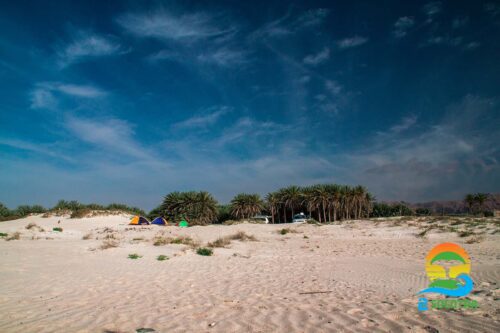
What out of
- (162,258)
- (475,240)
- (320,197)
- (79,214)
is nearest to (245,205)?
(320,197)

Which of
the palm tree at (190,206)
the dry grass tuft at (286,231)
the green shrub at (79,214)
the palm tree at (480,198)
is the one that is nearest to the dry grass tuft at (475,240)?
the dry grass tuft at (286,231)

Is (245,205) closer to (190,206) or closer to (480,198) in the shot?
(190,206)

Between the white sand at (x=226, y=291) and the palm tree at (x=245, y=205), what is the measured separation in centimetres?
4009

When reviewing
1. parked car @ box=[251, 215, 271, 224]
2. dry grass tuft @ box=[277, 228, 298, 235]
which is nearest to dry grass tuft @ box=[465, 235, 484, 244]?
dry grass tuft @ box=[277, 228, 298, 235]

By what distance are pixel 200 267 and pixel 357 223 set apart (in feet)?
73.2

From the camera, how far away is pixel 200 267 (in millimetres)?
11805

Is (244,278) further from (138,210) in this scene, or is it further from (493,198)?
(493,198)

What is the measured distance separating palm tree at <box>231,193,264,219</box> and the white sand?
132 feet

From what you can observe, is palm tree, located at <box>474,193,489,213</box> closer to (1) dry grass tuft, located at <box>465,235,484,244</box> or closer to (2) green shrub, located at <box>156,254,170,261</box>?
(1) dry grass tuft, located at <box>465,235,484,244</box>

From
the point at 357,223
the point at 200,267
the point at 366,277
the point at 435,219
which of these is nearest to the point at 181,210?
the point at 357,223

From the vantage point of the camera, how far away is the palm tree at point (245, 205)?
55.9 m

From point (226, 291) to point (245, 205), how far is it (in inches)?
1899

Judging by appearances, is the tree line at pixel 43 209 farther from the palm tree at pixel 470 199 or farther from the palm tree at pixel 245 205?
the palm tree at pixel 470 199

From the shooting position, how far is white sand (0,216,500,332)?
5.16m
